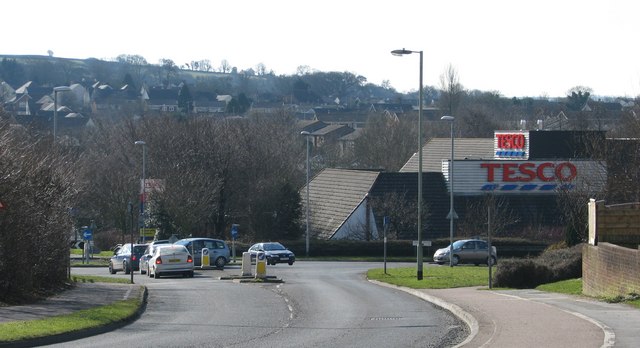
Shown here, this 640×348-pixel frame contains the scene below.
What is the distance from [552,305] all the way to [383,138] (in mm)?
80343

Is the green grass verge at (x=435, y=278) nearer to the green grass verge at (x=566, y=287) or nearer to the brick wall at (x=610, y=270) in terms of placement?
the green grass verge at (x=566, y=287)

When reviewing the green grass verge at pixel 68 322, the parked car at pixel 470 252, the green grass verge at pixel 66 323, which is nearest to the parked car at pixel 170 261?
the green grass verge at pixel 68 322

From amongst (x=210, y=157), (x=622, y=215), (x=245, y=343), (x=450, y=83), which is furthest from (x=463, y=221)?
Result: (x=450, y=83)

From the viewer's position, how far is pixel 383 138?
105938mm

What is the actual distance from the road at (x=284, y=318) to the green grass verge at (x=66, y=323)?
1.47 feet

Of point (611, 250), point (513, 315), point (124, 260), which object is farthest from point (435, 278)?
point (124, 260)

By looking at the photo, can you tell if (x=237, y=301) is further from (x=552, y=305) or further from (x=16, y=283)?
(x=552, y=305)

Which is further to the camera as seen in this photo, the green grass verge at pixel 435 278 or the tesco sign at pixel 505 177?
the tesco sign at pixel 505 177

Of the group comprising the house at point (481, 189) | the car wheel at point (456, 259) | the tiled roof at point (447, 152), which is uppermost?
the tiled roof at point (447, 152)

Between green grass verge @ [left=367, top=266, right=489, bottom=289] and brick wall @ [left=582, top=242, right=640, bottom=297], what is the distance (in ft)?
18.9

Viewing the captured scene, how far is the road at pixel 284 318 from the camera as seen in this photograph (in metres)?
20.3

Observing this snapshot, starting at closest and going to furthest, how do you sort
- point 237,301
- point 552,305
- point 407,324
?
1. point 407,324
2. point 552,305
3. point 237,301

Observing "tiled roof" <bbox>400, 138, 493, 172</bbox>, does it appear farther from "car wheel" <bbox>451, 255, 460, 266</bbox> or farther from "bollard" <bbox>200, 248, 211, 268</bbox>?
"bollard" <bbox>200, 248, 211, 268</bbox>

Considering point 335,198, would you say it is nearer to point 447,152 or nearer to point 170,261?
point 447,152
